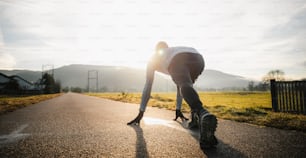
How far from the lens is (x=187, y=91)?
3.00 m

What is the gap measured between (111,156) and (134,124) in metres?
2.53

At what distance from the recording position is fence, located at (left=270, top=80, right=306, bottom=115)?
26.9 feet

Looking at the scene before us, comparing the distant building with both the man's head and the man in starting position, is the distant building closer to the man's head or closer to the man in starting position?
the man's head

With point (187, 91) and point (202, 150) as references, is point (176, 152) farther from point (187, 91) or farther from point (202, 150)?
point (187, 91)

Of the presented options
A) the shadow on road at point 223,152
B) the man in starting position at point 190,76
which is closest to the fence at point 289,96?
the man in starting position at point 190,76

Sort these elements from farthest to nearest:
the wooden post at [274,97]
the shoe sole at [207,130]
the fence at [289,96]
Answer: the wooden post at [274,97] → the fence at [289,96] → the shoe sole at [207,130]

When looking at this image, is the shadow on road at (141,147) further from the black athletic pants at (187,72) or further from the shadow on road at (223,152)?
the black athletic pants at (187,72)

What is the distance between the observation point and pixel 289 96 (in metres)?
8.35

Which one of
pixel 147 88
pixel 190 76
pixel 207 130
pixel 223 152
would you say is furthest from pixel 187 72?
pixel 147 88

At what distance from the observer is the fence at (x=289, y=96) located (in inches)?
323

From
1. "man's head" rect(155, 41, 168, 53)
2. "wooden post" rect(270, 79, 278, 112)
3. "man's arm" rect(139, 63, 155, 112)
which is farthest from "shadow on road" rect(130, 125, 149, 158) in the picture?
"wooden post" rect(270, 79, 278, 112)

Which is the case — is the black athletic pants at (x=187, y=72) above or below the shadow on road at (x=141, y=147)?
above

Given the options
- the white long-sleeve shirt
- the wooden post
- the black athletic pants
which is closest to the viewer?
the black athletic pants

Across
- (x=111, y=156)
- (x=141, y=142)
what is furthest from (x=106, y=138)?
(x=111, y=156)
